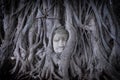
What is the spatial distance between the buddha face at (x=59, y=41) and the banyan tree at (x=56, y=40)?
37 millimetres

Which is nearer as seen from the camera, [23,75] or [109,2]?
[23,75]

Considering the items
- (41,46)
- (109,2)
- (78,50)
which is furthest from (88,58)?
(109,2)

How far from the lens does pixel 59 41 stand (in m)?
3.37

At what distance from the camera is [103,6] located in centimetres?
339

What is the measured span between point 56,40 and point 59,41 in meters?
0.05

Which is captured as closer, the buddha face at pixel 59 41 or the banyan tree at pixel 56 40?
the banyan tree at pixel 56 40

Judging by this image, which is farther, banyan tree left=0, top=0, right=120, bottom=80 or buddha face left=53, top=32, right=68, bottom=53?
buddha face left=53, top=32, right=68, bottom=53

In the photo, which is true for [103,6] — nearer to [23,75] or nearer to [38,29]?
[38,29]

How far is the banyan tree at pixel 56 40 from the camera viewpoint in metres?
3.03

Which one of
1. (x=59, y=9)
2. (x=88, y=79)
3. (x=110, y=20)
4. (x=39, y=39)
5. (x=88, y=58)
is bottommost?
(x=88, y=79)

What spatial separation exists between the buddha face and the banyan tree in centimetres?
4

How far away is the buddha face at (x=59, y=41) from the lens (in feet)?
10.9

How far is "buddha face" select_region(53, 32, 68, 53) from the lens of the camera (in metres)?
3.33

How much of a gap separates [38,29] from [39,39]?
0.18 meters
